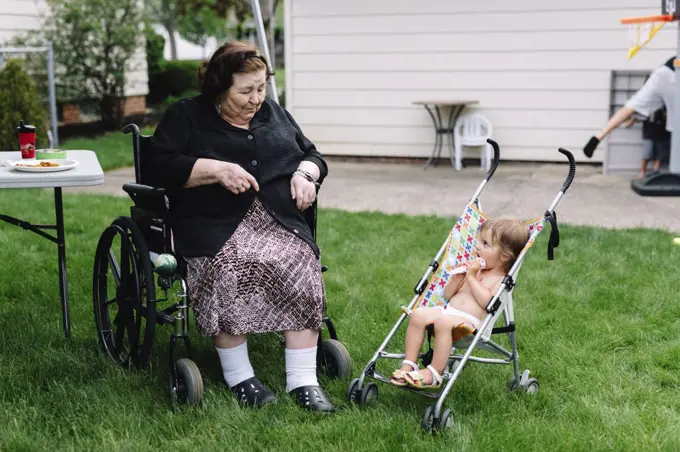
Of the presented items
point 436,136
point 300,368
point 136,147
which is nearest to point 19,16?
point 436,136

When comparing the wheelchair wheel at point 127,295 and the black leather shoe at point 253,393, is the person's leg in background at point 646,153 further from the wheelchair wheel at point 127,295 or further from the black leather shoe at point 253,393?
the black leather shoe at point 253,393

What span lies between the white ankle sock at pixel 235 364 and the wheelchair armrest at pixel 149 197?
0.56 m

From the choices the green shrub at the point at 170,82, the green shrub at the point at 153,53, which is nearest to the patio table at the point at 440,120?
the green shrub at the point at 153,53

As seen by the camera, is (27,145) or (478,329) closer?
(478,329)

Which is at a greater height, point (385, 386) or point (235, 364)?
point (235, 364)

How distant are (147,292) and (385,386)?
97 cm

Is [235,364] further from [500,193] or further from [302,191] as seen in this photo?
[500,193]

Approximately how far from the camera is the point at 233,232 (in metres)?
3.33

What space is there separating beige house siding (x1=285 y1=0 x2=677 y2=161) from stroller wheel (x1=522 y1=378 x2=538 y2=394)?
5.19 meters

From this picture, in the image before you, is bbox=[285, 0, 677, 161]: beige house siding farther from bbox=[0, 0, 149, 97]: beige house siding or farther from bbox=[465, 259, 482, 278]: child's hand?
bbox=[465, 259, 482, 278]: child's hand

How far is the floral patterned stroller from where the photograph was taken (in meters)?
3.02

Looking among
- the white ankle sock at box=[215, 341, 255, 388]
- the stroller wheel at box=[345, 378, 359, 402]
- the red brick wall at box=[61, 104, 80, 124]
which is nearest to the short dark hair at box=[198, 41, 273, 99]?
the white ankle sock at box=[215, 341, 255, 388]

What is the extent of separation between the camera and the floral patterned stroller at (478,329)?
3.02m

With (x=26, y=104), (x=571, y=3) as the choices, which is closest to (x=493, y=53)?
(x=571, y=3)
